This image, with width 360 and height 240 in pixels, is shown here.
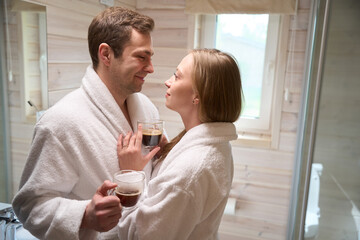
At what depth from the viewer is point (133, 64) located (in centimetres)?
127

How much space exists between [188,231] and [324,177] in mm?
1264

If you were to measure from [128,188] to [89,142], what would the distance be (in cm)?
25

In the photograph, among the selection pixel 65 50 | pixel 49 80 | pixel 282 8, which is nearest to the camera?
pixel 49 80

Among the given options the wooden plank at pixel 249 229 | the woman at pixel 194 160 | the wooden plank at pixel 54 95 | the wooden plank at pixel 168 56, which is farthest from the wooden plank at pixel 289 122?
the wooden plank at pixel 54 95

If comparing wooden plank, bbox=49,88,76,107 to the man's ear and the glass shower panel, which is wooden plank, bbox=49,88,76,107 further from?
the glass shower panel

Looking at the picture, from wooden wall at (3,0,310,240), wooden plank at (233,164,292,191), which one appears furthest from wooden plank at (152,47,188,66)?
wooden plank at (233,164,292,191)

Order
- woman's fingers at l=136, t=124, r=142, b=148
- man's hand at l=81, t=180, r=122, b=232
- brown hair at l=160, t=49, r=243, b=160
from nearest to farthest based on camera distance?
man's hand at l=81, t=180, r=122, b=232
brown hair at l=160, t=49, r=243, b=160
woman's fingers at l=136, t=124, r=142, b=148

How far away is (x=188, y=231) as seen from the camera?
1042 millimetres

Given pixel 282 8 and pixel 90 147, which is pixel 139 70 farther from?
pixel 282 8

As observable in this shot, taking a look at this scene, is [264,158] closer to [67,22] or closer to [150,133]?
[150,133]

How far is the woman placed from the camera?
1.02 m

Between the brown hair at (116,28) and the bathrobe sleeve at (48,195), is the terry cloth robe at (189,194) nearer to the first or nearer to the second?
the bathrobe sleeve at (48,195)

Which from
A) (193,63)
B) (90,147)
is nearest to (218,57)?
(193,63)

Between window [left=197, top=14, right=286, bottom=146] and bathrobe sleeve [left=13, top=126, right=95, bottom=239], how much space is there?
5.62 ft
